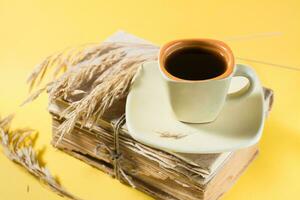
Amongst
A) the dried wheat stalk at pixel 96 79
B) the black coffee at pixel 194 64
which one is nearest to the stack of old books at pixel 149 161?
the dried wheat stalk at pixel 96 79

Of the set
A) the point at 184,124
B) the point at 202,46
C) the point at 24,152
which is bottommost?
the point at 24,152

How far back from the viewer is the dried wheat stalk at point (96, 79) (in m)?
1.12

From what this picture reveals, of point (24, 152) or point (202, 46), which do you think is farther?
point (24, 152)

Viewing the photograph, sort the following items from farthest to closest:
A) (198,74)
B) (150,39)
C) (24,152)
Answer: (150,39) < (24,152) < (198,74)

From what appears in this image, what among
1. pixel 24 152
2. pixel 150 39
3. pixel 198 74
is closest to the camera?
pixel 198 74

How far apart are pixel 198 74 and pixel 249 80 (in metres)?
0.08

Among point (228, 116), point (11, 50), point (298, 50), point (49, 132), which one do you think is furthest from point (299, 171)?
point (11, 50)

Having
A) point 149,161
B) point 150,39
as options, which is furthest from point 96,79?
point 150,39

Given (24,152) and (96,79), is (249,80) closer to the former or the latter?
(96,79)

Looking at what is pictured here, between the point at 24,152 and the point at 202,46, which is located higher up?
the point at 202,46

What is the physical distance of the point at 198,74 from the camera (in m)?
1.07

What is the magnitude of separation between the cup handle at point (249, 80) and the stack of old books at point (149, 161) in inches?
2.8

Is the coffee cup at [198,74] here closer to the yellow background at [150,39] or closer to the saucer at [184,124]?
the saucer at [184,124]

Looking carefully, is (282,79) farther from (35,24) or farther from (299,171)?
(35,24)
